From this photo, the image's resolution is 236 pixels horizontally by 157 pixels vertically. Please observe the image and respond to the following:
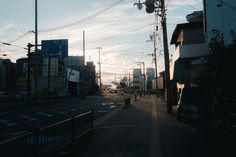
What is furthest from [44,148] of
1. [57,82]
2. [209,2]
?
[57,82]

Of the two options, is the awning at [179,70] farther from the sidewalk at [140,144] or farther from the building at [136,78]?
the building at [136,78]

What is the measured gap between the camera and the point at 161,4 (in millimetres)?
31953

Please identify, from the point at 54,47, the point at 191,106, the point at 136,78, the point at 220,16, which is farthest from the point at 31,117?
the point at 136,78

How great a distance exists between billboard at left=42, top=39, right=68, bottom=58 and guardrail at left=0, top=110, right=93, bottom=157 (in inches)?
1247

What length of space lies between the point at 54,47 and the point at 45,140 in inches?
1444

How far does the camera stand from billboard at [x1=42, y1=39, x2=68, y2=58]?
4566cm

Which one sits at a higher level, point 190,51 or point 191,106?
point 190,51

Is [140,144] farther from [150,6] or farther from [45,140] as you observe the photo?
[150,6]

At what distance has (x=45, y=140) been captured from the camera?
9.73 meters

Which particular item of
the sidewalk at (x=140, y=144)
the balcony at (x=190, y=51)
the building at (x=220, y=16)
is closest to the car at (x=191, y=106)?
the sidewalk at (x=140, y=144)

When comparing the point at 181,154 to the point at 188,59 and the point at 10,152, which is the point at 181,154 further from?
the point at 188,59

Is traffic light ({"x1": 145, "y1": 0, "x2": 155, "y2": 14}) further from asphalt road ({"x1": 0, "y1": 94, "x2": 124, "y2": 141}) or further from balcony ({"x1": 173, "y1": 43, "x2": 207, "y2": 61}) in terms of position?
asphalt road ({"x1": 0, "y1": 94, "x2": 124, "y2": 141})

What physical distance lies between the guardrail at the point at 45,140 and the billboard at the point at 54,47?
31664mm

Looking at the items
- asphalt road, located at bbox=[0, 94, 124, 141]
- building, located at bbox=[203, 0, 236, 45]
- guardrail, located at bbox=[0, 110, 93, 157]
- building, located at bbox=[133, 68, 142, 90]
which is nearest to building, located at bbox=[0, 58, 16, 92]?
building, located at bbox=[133, 68, 142, 90]
